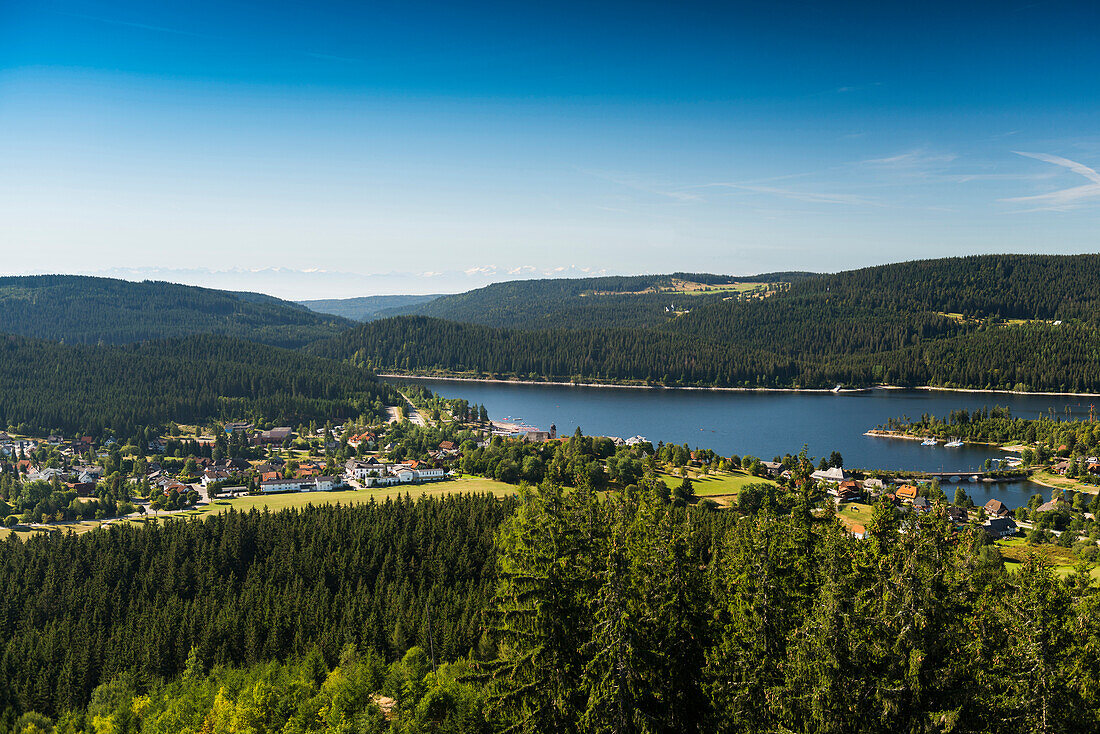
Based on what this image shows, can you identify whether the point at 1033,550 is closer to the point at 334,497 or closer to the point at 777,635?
the point at 777,635

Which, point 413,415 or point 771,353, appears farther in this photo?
point 771,353

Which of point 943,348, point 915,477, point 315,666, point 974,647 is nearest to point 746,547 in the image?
point 974,647

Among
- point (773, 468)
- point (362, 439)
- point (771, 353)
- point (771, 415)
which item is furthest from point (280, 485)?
point (771, 353)

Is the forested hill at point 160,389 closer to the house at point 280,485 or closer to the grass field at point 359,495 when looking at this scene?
the house at point 280,485

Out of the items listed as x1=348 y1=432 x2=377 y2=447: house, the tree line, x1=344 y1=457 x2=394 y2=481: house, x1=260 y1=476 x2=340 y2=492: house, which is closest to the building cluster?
x1=344 y1=457 x2=394 y2=481: house

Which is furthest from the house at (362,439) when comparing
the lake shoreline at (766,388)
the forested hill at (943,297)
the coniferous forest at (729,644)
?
the forested hill at (943,297)
